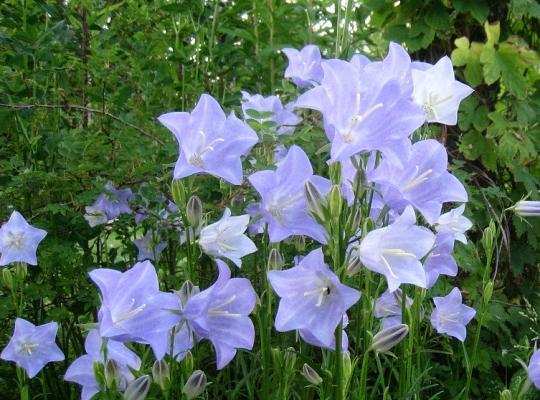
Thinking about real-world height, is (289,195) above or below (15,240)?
above

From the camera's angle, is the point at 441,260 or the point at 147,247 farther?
the point at 147,247

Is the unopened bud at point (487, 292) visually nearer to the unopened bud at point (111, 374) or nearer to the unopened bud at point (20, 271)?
the unopened bud at point (111, 374)

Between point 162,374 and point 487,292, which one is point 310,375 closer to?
Answer: point 162,374

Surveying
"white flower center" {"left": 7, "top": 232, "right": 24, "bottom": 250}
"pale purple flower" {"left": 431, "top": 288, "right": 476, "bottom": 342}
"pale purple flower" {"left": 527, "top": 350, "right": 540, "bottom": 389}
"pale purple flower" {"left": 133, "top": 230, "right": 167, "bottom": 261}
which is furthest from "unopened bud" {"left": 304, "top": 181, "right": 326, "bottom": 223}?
"pale purple flower" {"left": 133, "top": 230, "right": 167, "bottom": 261}

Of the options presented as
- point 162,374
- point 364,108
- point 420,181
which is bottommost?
point 162,374

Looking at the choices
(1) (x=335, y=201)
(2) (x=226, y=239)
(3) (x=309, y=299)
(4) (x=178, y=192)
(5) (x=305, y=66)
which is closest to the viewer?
(1) (x=335, y=201)

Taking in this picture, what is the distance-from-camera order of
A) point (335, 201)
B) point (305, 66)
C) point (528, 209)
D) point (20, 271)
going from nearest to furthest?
point (335, 201)
point (528, 209)
point (20, 271)
point (305, 66)

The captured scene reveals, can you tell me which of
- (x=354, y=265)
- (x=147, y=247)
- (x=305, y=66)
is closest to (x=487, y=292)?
(x=354, y=265)
